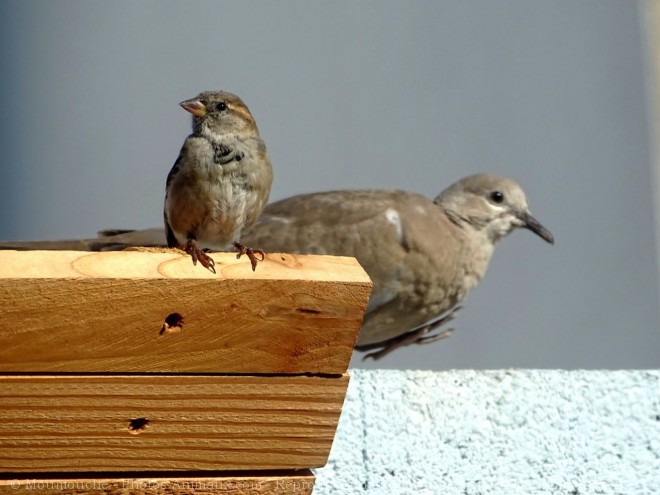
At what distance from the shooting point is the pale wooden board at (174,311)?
1313mm

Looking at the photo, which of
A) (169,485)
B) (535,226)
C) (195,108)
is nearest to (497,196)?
(535,226)

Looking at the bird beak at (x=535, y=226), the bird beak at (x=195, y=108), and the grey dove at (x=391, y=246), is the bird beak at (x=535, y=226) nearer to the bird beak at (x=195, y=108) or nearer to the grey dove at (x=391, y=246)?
the grey dove at (x=391, y=246)

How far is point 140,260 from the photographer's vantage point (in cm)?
136

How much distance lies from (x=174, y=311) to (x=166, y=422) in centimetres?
15

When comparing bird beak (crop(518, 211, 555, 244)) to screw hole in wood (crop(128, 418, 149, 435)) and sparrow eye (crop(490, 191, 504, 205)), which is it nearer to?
sparrow eye (crop(490, 191, 504, 205))

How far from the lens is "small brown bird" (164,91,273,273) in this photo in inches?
99.0

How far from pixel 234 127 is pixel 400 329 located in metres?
1.58

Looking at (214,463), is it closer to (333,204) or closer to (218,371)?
(218,371)

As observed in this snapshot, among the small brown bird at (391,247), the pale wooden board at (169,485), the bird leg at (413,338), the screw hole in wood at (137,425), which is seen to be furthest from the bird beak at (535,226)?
the screw hole in wood at (137,425)

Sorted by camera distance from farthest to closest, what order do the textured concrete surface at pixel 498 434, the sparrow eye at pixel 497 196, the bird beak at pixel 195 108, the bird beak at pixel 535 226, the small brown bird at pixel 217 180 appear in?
the sparrow eye at pixel 497 196, the bird beak at pixel 535 226, the bird beak at pixel 195 108, the small brown bird at pixel 217 180, the textured concrete surface at pixel 498 434

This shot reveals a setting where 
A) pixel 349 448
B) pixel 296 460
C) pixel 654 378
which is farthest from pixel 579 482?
Answer: pixel 296 460

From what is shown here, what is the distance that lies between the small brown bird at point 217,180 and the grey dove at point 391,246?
125cm

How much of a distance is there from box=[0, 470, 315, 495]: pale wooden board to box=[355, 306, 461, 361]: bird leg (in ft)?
8.28

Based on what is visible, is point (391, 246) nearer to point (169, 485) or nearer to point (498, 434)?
point (498, 434)
